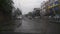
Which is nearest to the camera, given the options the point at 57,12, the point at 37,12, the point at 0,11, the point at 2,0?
the point at 2,0

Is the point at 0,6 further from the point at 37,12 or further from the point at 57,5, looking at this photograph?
the point at 37,12

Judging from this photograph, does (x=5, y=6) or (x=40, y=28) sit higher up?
(x=5, y=6)

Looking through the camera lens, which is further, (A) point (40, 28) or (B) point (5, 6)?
(B) point (5, 6)

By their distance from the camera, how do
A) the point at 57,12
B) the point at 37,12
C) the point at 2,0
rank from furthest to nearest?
the point at 37,12 < the point at 57,12 < the point at 2,0

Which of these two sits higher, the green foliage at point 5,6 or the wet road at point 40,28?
the green foliage at point 5,6

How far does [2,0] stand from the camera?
26469mm

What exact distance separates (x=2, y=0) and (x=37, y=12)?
68722mm

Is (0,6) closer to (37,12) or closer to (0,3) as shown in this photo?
(0,3)

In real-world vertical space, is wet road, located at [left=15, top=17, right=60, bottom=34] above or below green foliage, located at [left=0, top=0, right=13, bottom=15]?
below

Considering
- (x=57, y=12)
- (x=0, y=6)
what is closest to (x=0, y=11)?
(x=0, y=6)

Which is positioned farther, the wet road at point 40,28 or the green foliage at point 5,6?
the green foliage at point 5,6

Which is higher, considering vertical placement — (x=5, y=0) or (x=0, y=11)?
(x=5, y=0)

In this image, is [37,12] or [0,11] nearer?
[0,11]

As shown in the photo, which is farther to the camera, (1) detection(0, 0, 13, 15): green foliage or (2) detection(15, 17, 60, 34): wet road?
(1) detection(0, 0, 13, 15): green foliage
